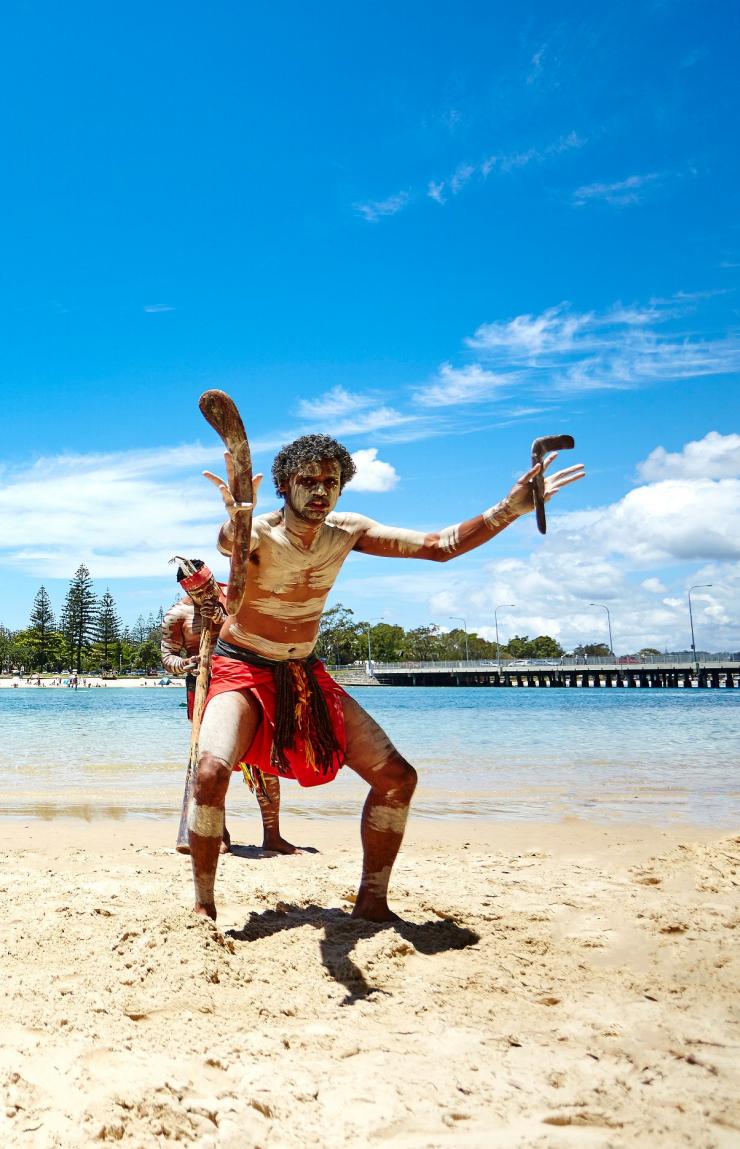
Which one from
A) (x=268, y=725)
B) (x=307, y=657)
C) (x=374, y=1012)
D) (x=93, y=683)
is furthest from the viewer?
(x=93, y=683)

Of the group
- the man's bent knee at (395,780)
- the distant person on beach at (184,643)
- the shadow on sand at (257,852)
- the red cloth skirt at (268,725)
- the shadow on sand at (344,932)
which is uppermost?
the distant person on beach at (184,643)

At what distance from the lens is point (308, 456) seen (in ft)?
13.1

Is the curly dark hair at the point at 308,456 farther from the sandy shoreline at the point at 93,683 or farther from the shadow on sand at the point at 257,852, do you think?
the sandy shoreline at the point at 93,683

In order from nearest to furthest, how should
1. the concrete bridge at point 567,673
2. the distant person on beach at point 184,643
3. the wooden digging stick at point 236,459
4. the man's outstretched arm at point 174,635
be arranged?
the wooden digging stick at point 236,459 → the distant person on beach at point 184,643 → the man's outstretched arm at point 174,635 → the concrete bridge at point 567,673

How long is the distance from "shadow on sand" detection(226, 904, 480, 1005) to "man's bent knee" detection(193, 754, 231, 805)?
1.91ft

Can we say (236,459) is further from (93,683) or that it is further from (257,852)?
(93,683)

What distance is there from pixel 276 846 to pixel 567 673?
79188mm

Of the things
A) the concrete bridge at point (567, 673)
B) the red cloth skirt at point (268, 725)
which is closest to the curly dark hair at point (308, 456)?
the red cloth skirt at point (268, 725)

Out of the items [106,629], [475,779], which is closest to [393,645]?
[106,629]

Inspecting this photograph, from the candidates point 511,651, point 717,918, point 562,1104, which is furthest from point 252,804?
point 511,651

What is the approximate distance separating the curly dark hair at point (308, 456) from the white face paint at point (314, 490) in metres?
0.03

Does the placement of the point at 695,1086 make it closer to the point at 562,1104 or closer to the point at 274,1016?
the point at 562,1104

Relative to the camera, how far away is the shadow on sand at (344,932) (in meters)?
3.23

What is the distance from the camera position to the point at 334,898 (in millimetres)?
4391
